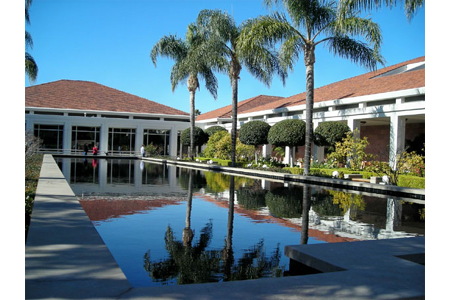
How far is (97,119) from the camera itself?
128 feet

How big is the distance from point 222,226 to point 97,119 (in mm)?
34162

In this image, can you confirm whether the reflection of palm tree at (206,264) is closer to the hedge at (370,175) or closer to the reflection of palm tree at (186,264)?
the reflection of palm tree at (186,264)

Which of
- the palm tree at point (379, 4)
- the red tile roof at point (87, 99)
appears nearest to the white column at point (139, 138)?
the red tile roof at point (87, 99)

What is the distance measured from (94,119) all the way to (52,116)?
372 centimetres

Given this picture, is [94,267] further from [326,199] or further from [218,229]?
[326,199]

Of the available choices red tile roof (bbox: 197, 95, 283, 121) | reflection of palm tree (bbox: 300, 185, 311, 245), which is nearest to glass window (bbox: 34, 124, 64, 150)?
red tile roof (bbox: 197, 95, 283, 121)

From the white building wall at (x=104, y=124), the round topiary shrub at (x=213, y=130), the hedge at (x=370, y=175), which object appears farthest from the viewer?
the white building wall at (x=104, y=124)

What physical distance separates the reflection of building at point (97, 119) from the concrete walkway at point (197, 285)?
35.0 meters

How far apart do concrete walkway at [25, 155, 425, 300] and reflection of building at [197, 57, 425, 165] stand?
50.6ft

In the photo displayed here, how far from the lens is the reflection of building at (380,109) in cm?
1980

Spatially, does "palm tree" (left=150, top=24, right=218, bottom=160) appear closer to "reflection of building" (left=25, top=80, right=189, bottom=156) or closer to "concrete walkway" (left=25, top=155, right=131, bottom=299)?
"reflection of building" (left=25, top=80, right=189, bottom=156)

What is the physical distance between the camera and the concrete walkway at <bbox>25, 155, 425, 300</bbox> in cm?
329

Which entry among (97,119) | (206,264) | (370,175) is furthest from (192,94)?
(206,264)

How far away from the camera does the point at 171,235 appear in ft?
21.4
